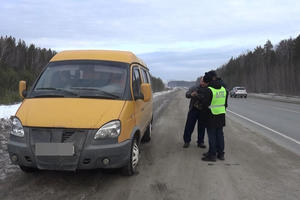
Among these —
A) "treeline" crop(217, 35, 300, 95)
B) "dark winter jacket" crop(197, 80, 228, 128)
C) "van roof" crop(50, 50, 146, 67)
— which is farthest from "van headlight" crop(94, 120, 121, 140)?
"treeline" crop(217, 35, 300, 95)

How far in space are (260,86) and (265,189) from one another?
82.7m

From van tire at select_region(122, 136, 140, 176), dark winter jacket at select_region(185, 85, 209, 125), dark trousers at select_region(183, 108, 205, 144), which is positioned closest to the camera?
van tire at select_region(122, 136, 140, 176)

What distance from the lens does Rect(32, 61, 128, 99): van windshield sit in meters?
4.91

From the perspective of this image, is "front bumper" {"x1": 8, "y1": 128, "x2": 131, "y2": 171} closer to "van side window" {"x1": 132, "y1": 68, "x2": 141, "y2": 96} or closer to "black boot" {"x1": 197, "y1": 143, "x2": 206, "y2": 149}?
"van side window" {"x1": 132, "y1": 68, "x2": 141, "y2": 96}

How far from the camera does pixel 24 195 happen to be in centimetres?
408

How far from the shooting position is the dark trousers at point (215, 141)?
6.20 meters

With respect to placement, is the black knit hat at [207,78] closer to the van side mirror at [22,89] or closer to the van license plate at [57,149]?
the van license plate at [57,149]

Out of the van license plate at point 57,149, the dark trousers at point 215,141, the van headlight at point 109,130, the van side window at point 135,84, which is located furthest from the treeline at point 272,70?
the van license plate at point 57,149

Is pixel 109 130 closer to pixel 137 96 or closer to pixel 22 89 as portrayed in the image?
pixel 137 96

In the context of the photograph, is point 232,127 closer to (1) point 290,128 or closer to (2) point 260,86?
(1) point 290,128

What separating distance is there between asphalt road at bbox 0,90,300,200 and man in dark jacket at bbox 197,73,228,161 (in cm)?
28

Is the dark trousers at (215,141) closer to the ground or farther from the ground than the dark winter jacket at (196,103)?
closer to the ground

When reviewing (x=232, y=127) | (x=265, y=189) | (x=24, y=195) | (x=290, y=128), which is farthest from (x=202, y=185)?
(x=290, y=128)

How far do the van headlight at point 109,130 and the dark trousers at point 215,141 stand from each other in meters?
2.57
